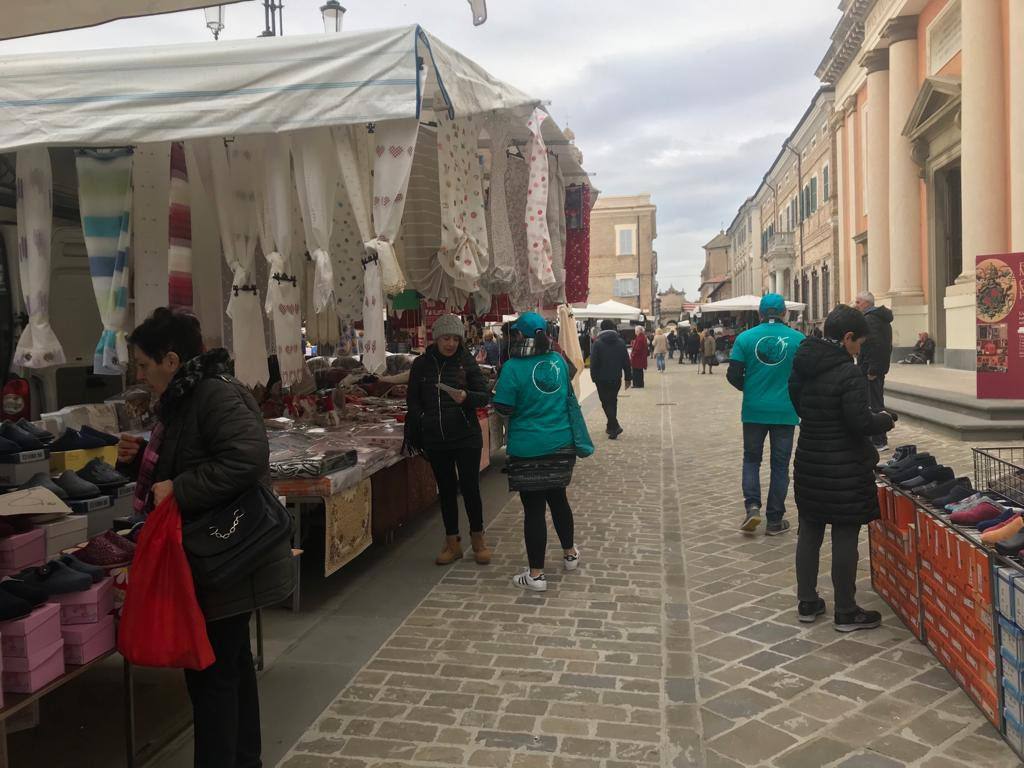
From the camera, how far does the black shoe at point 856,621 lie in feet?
13.7

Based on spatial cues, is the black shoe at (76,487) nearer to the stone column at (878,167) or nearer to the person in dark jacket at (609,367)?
the person in dark jacket at (609,367)

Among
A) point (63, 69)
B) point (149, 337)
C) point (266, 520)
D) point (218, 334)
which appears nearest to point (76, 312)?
point (218, 334)

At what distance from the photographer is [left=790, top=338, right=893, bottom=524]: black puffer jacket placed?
13.1 ft

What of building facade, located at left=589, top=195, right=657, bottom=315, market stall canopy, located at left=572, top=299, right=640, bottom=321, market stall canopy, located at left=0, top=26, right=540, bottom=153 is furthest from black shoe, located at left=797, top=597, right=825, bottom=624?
building facade, located at left=589, top=195, right=657, bottom=315

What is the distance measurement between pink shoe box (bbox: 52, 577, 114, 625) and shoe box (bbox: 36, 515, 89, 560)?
0.28 meters

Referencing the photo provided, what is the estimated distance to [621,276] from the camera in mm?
60781

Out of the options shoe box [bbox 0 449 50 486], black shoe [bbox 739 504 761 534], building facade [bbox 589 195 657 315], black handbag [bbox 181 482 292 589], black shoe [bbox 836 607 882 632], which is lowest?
black shoe [bbox 836 607 882 632]

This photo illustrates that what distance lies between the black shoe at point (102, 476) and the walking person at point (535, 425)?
2.23m

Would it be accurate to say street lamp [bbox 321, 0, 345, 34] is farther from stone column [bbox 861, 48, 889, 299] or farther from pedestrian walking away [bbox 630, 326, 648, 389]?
stone column [bbox 861, 48, 889, 299]

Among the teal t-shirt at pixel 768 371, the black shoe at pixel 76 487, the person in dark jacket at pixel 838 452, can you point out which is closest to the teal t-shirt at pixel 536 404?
the person in dark jacket at pixel 838 452

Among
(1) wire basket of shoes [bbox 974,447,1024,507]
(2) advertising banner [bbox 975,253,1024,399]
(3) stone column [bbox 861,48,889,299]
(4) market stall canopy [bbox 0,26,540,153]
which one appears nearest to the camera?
(1) wire basket of shoes [bbox 974,447,1024,507]

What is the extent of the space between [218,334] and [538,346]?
2352 millimetres

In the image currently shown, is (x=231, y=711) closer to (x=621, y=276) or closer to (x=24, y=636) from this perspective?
(x=24, y=636)

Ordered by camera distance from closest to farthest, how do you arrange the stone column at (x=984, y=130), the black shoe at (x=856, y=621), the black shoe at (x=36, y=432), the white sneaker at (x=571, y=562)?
the black shoe at (x=36, y=432) < the black shoe at (x=856, y=621) < the white sneaker at (x=571, y=562) < the stone column at (x=984, y=130)
